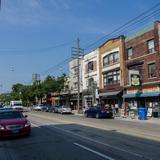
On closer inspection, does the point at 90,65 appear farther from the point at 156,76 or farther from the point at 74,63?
the point at 156,76

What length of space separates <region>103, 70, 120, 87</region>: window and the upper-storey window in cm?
160

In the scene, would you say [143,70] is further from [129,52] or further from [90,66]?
[90,66]

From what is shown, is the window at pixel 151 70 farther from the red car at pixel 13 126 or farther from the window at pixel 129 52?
the red car at pixel 13 126

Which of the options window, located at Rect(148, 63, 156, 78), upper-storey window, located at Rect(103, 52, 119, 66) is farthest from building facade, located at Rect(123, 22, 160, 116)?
upper-storey window, located at Rect(103, 52, 119, 66)

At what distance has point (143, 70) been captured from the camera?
43.5 meters

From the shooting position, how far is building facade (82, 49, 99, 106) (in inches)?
2314

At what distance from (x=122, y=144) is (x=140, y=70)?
30559 millimetres

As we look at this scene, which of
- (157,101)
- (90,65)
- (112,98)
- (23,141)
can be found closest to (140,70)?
(157,101)

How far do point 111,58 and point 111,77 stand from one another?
2829 millimetres

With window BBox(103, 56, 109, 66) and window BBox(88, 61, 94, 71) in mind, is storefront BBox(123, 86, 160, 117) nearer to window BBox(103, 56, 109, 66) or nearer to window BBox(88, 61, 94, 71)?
window BBox(103, 56, 109, 66)

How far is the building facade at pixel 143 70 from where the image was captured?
134 feet

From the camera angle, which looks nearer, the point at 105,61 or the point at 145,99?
the point at 145,99

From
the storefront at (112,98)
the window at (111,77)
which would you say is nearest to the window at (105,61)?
the window at (111,77)

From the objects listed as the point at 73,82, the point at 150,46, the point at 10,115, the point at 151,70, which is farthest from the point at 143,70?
the point at 73,82
